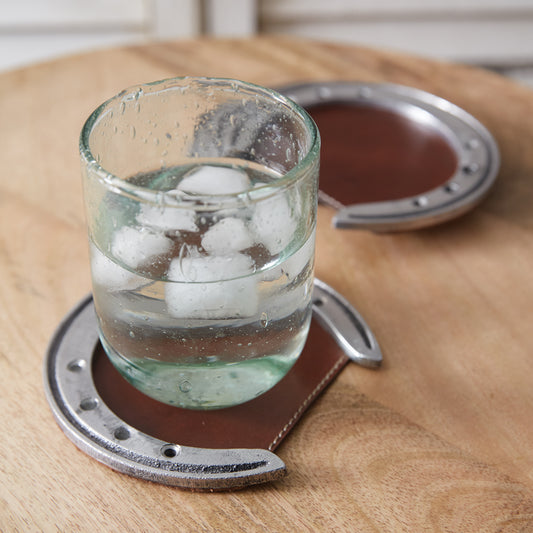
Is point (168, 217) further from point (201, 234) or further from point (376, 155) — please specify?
point (376, 155)

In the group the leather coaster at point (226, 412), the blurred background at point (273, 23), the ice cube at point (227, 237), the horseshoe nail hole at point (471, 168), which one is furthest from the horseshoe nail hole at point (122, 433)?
the blurred background at point (273, 23)

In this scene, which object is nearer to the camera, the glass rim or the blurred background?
the glass rim

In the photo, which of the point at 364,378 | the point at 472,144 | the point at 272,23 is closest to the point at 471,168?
the point at 472,144

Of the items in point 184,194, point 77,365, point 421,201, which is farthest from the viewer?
point 421,201

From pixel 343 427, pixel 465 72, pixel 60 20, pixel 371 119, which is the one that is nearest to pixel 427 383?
pixel 343 427

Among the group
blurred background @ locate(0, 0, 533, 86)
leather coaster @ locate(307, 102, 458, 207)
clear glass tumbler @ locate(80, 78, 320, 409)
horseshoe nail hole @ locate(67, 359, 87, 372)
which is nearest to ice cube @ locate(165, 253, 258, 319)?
clear glass tumbler @ locate(80, 78, 320, 409)

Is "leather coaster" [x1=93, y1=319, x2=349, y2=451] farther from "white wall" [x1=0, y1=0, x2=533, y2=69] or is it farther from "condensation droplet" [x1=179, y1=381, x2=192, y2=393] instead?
"white wall" [x1=0, y1=0, x2=533, y2=69]
